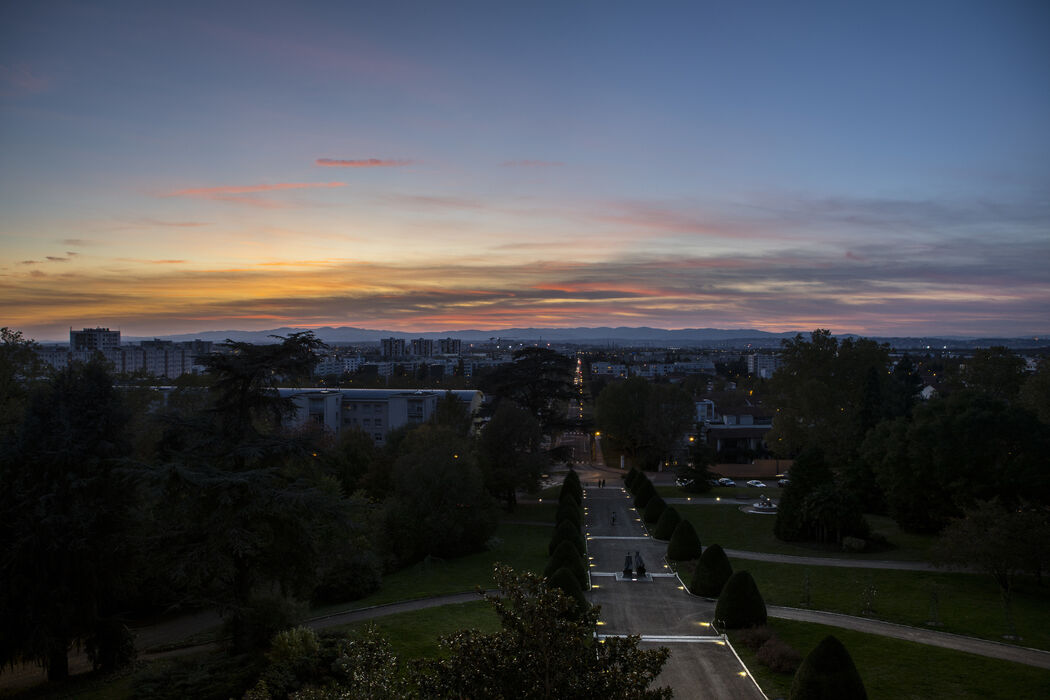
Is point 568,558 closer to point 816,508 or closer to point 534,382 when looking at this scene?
point 816,508

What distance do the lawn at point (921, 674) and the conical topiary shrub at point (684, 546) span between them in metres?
10.9

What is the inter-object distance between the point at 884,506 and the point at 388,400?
50.1 m

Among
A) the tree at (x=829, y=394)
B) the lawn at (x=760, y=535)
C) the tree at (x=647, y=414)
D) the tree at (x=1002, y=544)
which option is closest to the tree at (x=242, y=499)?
the tree at (x=1002, y=544)

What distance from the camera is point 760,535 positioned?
3944 cm

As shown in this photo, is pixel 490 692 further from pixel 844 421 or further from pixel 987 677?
pixel 844 421

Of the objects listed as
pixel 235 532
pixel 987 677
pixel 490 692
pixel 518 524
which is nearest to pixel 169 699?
pixel 235 532

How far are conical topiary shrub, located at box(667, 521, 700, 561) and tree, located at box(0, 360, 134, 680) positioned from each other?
2288 centimetres

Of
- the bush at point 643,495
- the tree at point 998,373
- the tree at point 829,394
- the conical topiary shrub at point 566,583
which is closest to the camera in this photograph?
the conical topiary shrub at point 566,583

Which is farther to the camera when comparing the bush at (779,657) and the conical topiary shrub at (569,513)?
the conical topiary shrub at (569,513)

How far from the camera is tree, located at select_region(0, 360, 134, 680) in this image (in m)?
19.1

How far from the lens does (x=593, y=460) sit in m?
82.6

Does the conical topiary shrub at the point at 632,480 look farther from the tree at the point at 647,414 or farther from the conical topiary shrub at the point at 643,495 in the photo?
the tree at the point at 647,414

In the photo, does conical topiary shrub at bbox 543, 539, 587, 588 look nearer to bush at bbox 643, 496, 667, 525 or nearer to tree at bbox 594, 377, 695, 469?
bush at bbox 643, 496, 667, 525

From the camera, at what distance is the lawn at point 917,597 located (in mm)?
22734
